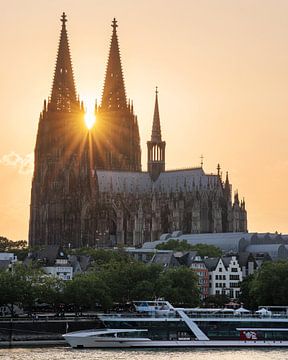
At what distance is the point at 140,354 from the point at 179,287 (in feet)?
109

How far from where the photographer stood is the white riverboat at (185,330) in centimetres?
10012

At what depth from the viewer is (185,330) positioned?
10175 centimetres

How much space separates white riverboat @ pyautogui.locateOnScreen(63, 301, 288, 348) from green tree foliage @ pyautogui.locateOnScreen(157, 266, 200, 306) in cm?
2009

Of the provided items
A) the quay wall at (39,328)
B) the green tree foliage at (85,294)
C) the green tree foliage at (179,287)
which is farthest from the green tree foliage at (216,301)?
the quay wall at (39,328)

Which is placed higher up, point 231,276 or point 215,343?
point 231,276

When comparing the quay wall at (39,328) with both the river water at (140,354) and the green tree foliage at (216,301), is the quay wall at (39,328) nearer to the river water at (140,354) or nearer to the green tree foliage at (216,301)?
the river water at (140,354)

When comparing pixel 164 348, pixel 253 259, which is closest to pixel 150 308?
pixel 164 348

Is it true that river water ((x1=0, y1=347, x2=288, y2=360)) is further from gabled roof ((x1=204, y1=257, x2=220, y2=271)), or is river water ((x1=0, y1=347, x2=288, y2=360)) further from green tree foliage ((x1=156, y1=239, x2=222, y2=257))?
green tree foliage ((x1=156, y1=239, x2=222, y2=257))

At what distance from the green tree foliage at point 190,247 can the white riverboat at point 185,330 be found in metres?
69.1

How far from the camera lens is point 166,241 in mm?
198250

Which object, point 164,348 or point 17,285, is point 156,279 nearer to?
point 17,285

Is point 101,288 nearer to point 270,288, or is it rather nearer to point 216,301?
point 270,288

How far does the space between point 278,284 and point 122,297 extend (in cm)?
1621

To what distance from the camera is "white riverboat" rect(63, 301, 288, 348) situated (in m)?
100
